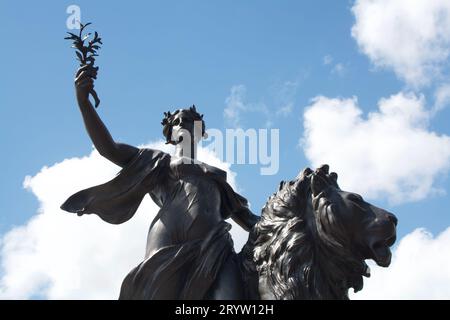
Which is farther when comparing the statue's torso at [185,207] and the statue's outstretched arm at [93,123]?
the statue's outstretched arm at [93,123]

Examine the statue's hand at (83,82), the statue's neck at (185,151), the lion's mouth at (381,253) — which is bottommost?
the lion's mouth at (381,253)

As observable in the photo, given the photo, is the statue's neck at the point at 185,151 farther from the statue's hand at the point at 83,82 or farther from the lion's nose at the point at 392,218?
the lion's nose at the point at 392,218

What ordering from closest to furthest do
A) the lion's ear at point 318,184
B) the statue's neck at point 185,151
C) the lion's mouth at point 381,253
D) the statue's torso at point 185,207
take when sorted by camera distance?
the lion's mouth at point 381,253, the lion's ear at point 318,184, the statue's torso at point 185,207, the statue's neck at point 185,151

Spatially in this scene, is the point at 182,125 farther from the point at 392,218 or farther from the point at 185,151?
the point at 392,218

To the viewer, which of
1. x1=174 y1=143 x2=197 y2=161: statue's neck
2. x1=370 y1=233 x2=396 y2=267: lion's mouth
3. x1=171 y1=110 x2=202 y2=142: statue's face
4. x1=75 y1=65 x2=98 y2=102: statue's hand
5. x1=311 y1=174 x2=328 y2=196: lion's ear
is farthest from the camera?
x1=171 y1=110 x2=202 y2=142: statue's face

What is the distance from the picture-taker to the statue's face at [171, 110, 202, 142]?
772 centimetres

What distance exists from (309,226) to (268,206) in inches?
19.5

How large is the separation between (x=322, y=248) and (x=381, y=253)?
1.54 feet

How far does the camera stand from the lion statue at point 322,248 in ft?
20.4

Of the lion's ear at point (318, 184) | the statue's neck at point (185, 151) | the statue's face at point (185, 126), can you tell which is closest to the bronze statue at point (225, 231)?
the lion's ear at point (318, 184)

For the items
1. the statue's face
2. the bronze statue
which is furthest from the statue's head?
the bronze statue

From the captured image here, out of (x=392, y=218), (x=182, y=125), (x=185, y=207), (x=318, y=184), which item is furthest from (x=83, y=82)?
(x=392, y=218)

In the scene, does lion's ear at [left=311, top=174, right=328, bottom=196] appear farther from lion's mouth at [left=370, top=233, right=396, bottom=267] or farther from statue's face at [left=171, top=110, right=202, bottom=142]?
statue's face at [left=171, top=110, right=202, bottom=142]
